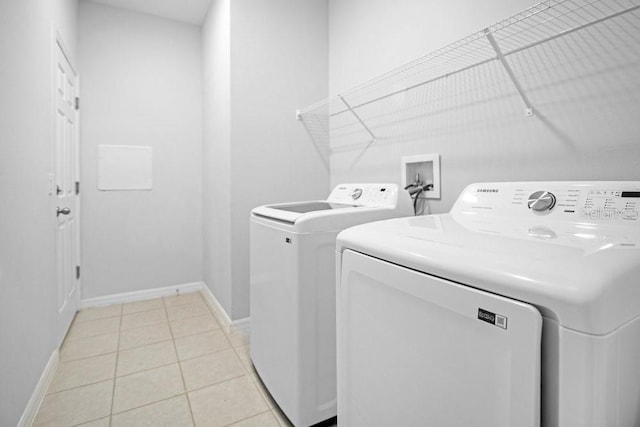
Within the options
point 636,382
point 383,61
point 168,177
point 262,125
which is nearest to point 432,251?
point 636,382

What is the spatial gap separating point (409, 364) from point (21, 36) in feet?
6.66

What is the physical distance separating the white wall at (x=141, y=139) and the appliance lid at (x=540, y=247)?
2.60 metres

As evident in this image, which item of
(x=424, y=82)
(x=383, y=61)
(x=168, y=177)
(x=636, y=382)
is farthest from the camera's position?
(x=168, y=177)

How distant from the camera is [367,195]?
1729mm

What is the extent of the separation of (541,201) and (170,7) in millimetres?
3179

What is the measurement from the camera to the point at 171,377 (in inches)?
70.0

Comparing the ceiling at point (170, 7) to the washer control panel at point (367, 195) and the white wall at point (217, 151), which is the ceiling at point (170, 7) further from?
the washer control panel at point (367, 195)

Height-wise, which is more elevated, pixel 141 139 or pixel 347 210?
pixel 141 139

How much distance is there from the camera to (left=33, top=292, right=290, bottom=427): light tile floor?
4.86ft

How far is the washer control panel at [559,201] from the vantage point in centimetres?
90

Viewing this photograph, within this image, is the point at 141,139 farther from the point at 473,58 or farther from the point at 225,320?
the point at 473,58

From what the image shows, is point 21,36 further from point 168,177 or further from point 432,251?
point 432,251

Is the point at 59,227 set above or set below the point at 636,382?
above

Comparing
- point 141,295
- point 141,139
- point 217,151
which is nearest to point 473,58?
point 217,151
